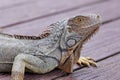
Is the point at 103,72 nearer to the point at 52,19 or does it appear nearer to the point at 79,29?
the point at 79,29

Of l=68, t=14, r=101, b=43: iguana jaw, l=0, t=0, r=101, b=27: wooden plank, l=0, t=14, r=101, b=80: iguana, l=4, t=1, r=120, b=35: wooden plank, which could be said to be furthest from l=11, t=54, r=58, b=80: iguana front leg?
l=0, t=0, r=101, b=27: wooden plank

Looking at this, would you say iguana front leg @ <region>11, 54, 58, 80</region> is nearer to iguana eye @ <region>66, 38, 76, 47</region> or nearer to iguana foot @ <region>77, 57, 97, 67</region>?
iguana eye @ <region>66, 38, 76, 47</region>

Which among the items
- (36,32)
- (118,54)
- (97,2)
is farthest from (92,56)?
(97,2)

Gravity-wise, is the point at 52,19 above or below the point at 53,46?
below

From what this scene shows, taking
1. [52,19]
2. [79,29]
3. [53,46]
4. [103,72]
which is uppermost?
[79,29]

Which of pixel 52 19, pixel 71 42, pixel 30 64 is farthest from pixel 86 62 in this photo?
pixel 52 19

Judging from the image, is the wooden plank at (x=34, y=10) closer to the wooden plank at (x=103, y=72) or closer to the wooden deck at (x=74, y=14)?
Result: the wooden deck at (x=74, y=14)

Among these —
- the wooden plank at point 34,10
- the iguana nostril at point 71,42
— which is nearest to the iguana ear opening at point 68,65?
the iguana nostril at point 71,42
